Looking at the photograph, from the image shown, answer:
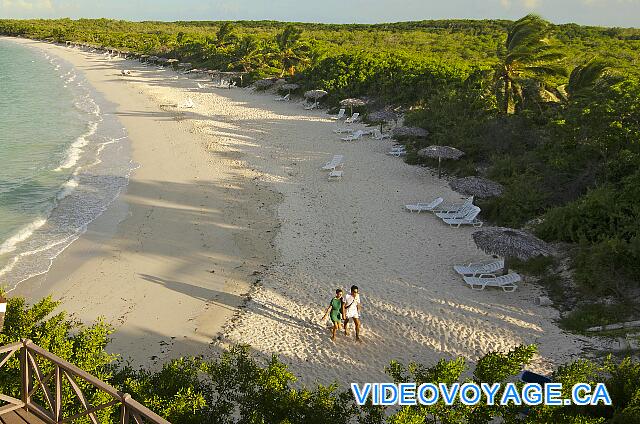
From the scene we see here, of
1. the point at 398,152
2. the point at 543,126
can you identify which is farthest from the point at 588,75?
the point at 398,152

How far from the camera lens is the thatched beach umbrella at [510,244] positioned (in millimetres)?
10102

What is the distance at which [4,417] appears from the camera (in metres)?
5.09

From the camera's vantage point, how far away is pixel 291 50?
134 feet

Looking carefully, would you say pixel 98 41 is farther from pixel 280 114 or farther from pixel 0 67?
pixel 280 114

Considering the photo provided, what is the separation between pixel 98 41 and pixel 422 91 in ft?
290

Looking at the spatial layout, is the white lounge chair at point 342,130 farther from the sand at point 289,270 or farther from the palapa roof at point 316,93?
the palapa roof at point 316,93

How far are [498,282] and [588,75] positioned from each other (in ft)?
40.3

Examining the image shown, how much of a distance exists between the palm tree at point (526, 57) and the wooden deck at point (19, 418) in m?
19.5

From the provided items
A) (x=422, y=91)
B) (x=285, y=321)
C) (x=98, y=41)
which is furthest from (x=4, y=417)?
(x=98, y=41)

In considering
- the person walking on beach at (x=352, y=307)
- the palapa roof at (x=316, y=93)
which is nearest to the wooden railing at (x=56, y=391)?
the person walking on beach at (x=352, y=307)

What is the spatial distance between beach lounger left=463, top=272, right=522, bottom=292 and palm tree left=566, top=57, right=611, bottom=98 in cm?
1041

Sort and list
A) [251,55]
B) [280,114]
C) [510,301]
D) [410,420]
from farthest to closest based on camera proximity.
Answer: [251,55] < [280,114] < [510,301] < [410,420]

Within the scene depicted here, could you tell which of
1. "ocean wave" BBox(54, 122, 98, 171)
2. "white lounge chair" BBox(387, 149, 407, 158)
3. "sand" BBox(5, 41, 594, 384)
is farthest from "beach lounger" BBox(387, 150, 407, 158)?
"ocean wave" BBox(54, 122, 98, 171)

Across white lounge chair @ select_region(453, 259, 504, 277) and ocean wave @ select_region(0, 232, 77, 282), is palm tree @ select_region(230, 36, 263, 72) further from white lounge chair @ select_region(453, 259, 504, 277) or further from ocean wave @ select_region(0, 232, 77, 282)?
white lounge chair @ select_region(453, 259, 504, 277)
